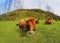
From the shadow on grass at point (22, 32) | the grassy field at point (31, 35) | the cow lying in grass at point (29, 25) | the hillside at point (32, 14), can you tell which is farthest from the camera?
the hillside at point (32, 14)

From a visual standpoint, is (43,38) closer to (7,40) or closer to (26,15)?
(7,40)

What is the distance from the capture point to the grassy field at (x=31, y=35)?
15488 mm

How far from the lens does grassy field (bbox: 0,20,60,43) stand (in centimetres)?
1549

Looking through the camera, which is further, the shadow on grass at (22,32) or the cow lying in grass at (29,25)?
the cow lying in grass at (29,25)

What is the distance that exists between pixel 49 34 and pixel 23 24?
2091 millimetres

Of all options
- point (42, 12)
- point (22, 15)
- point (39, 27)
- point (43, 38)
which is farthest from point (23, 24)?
point (42, 12)

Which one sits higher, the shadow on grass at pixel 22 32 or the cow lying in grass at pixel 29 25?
the cow lying in grass at pixel 29 25

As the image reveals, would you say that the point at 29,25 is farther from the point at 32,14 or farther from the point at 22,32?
the point at 32,14

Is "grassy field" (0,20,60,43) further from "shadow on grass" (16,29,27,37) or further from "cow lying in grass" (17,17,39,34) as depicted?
"cow lying in grass" (17,17,39,34)

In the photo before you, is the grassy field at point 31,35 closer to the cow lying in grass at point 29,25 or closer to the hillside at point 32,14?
the cow lying in grass at point 29,25

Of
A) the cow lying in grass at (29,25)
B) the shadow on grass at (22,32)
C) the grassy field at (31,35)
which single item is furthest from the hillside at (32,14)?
the shadow on grass at (22,32)

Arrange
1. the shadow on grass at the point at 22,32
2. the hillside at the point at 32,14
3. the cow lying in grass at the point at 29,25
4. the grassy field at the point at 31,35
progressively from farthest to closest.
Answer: the hillside at the point at 32,14 → the cow lying in grass at the point at 29,25 → the shadow on grass at the point at 22,32 → the grassy field at the point at 31,35

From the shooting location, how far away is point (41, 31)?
670 inches

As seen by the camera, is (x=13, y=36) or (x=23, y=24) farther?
(x=23, y=24)
